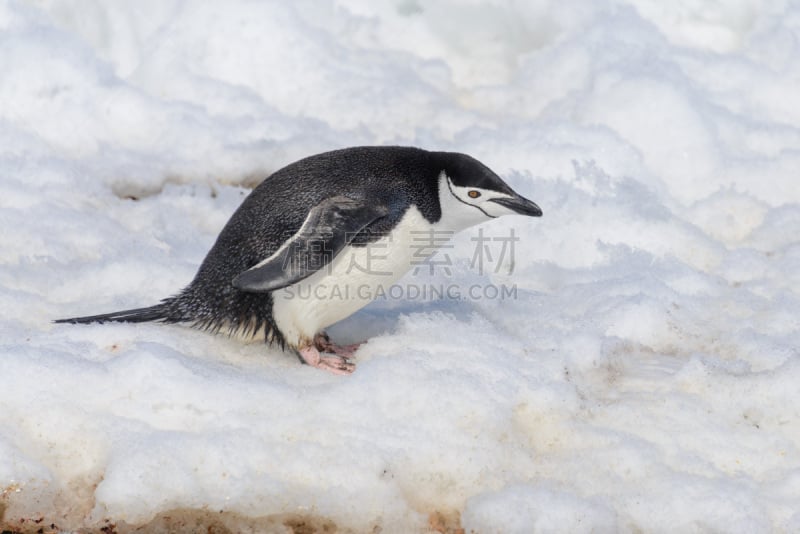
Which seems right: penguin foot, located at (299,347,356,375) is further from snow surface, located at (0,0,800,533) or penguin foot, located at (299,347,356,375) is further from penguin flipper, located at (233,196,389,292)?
penguin flipper, located at (233,196,389,292)

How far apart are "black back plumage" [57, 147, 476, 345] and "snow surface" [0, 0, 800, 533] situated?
0.26ft

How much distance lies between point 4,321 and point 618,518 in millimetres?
1683

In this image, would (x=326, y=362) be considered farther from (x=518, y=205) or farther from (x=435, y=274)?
(x=435, y=274)

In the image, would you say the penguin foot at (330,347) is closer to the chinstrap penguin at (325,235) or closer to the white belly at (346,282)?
the chinstrap penguin at (325,235)

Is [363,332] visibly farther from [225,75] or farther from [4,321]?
[225,75]

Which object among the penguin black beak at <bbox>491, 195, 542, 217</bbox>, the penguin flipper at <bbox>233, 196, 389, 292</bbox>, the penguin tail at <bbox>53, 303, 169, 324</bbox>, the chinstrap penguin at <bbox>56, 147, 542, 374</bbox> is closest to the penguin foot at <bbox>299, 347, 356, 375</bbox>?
the chinstrap penguin at <bbox>56, 147, 542, 374</bbox>

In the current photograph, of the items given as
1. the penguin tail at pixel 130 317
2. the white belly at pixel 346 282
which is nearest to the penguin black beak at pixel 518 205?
the white belly at pixel 346 282

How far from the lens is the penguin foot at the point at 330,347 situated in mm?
2656

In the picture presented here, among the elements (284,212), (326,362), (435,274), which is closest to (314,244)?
(284,212)

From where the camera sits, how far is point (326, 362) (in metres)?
2.51

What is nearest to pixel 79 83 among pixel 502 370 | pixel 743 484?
pixel 502 370

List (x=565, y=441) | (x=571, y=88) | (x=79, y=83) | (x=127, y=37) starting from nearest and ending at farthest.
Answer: (x=565, y=441) → (x=79, y=83) → (x=571, y=88) → (x=127, y=37)

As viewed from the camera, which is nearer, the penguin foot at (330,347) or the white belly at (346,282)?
the white belly at (346,282)

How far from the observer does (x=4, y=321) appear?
2684 millimetres
